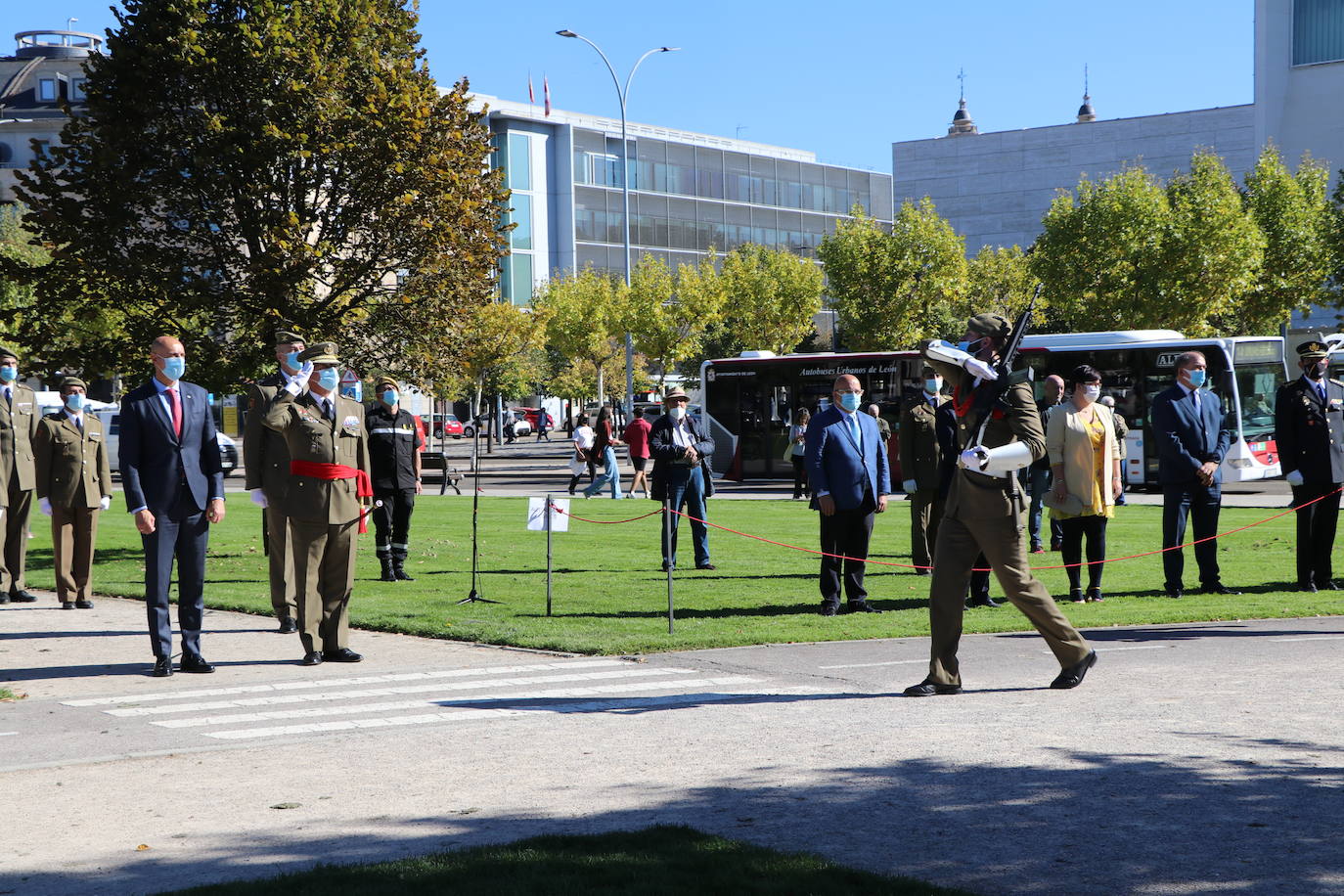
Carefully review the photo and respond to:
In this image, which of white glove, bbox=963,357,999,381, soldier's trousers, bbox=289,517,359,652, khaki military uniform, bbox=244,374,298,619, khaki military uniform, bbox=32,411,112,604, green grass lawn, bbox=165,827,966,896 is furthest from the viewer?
khaki military uniform, bbox=32,411,112,604

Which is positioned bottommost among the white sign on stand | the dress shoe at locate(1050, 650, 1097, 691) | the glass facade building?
the dress shoe at locate(1050, 650, 1097, 691)

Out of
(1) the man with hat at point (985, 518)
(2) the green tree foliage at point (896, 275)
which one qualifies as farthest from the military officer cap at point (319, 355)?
(2) the green tree foliage at point (896, 275)

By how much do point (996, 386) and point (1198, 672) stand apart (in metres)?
2.35

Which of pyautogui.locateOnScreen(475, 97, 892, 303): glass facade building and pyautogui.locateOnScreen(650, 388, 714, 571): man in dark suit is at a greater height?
pyautogui.locateOnScreen(475, 97, 892, 303): glass facade building

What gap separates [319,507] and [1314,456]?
865cm

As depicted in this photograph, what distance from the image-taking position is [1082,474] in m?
12.5

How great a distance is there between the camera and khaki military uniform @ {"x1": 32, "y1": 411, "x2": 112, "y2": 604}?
13.1 metres

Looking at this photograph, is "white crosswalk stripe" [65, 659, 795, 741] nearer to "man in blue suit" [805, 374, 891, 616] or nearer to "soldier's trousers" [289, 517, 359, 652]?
"soldier's trousers" [289, 517, 359, 652]

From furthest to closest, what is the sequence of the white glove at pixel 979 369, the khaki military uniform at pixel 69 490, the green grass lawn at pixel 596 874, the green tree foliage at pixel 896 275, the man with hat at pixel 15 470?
the green tree foliage at pixel 896 275 < the man with hat at pixel 15 470 < the khaki military uniform at pixel 69 490 < the white glove at pixel 979 369 < the green grass lawn at pixel 596 874

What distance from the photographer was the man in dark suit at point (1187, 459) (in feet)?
42.4

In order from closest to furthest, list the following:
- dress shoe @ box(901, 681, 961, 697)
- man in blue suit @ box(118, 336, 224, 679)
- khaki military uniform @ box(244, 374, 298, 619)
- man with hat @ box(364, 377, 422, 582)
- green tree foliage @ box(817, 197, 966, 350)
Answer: dress shoe @ box(901, 681, 961, 697) → man in blue suit @ box(118, 336, 224, 679) → khaki military uniform @ box(244, 374, 298, 619) → man with hat @ box(364, 377, 422, 582) → green tree foliage @ box(817, 197, 966, 350)

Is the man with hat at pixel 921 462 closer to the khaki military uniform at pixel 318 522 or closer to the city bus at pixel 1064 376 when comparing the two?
the khaki military uniform at pixel 318 522

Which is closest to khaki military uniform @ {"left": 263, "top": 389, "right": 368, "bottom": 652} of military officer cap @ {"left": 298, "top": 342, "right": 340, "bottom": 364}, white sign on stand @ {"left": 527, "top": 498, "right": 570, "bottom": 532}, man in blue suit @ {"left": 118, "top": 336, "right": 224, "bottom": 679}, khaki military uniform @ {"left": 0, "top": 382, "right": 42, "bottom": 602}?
military officer cap @ {"left": 298, "top": 342, "right": 340, "bottom": 364}

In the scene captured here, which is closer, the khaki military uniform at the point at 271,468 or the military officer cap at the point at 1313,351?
the khaki military uniform at the point at 271,468
